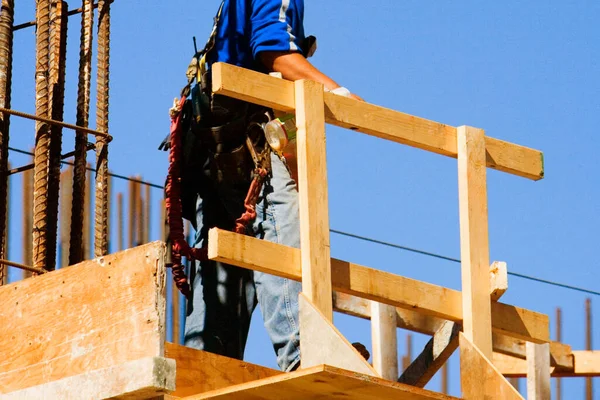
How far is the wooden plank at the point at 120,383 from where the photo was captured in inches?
271

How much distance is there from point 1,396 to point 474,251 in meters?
2.52

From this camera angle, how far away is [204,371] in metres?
7.82

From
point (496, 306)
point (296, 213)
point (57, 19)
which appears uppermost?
point (57, 19)

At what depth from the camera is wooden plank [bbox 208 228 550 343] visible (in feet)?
23.4

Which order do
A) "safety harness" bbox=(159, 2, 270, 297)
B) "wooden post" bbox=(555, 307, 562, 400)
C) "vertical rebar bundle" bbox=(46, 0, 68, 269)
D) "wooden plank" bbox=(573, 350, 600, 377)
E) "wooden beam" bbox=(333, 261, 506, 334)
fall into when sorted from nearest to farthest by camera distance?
1. "safety harness" bbox=(159, 2, 270, 297)
2. "vertical rebar bundle" bbox=(46, 0, 68, 269)
3. "wooden beam" bbox=(333, 261, 506, 334)
4. "wooden plank" bbox=(573, 350, 600, 377)
5. "wooden post" bbox=(555, 307, 562, 400)

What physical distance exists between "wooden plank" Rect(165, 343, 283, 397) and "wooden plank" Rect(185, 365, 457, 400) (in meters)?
0.48

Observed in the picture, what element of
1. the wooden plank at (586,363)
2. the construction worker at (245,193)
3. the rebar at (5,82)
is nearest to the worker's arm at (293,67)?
the construction worker at (245,193)

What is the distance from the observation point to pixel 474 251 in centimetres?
805

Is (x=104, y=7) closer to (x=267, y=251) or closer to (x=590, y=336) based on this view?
(x=267, y=251)

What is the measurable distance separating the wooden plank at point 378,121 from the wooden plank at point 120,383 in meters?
1.35

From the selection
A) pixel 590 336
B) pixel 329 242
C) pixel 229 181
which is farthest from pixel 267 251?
pixel 590 336

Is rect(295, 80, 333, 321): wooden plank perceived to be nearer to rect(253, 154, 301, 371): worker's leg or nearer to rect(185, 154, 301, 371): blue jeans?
rect(253, 154, 301, 371): worker's leg

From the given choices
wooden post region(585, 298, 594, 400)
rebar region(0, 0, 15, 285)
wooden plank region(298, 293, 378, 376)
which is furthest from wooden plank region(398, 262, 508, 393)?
wooden post region(585, 298, 594, 400)

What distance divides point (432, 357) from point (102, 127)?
2.47 meters
